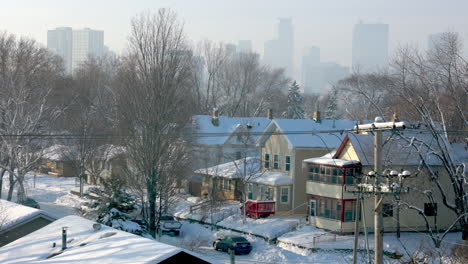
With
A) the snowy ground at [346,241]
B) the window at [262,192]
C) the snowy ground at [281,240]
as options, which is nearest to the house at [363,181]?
the snowy ground at [346,241]

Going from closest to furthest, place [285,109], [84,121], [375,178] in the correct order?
1. [375,178]
2. [84,121]
3. [285,109]

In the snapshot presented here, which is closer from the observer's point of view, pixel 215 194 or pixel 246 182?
pixel 246 182

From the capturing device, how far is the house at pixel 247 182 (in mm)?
40344

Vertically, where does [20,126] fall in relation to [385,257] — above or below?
above

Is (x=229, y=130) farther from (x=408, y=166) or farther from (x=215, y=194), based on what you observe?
(x=408, y=166)

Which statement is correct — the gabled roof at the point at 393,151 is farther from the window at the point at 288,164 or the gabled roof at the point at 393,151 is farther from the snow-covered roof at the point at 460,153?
the window at the point at 288,164

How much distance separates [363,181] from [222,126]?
25.5 meters

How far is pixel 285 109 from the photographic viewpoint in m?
90.3

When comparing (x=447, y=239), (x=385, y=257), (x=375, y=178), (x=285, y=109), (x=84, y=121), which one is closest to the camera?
(x=375, y=178)

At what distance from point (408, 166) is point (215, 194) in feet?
53.1

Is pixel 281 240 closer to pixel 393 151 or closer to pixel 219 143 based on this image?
pixel 393 151

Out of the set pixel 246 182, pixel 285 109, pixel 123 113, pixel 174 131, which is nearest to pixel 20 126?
pixel 123 113

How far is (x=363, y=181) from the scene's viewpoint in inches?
1280

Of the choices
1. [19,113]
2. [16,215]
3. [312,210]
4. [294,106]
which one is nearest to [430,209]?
[312,210]
